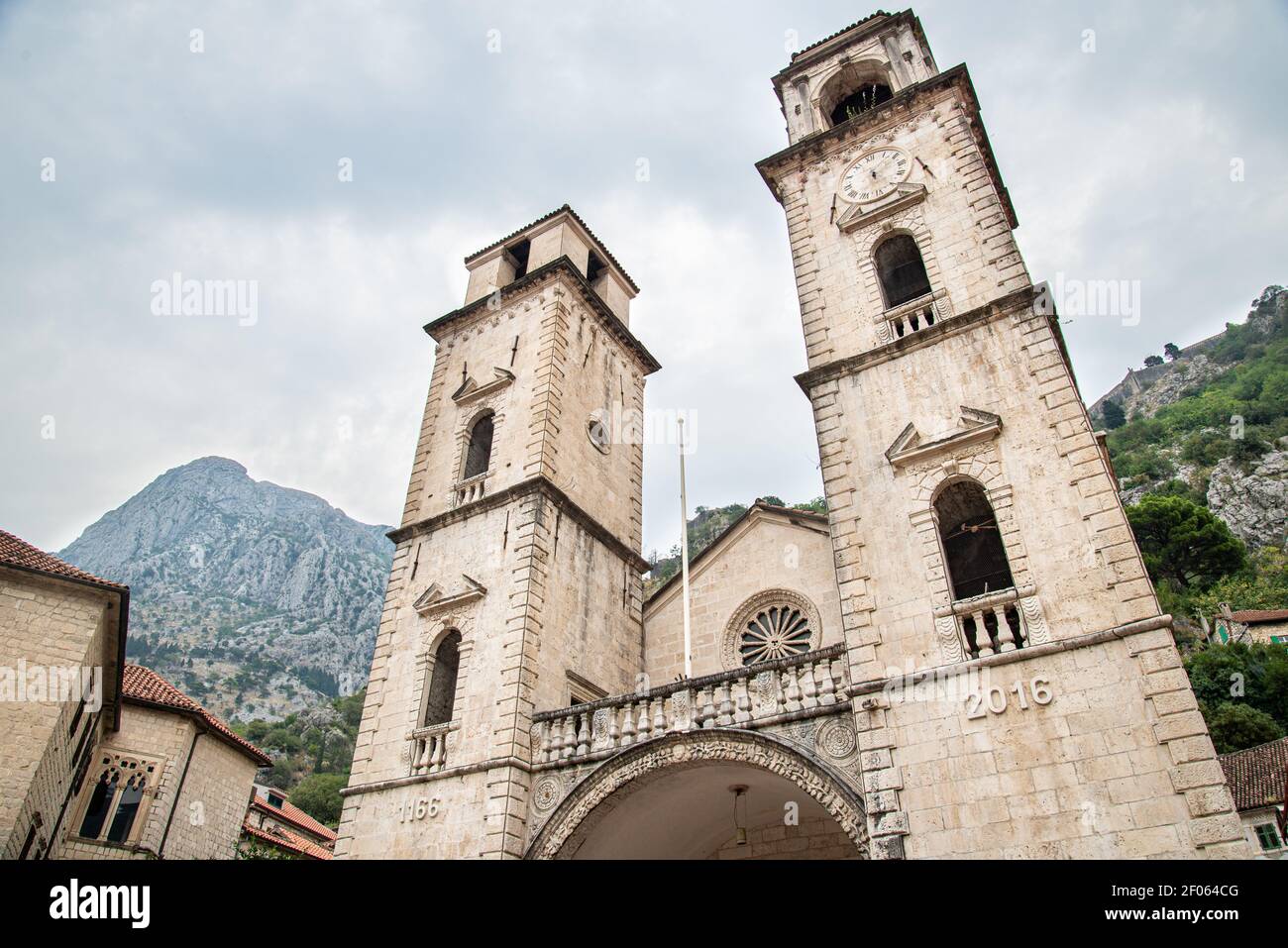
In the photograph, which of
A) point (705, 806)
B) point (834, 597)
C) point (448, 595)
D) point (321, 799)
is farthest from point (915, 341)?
point (321, 799)

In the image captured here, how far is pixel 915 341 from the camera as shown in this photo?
1366 cm

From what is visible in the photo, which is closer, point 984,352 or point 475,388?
point 984,352

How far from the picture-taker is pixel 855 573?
12.2m

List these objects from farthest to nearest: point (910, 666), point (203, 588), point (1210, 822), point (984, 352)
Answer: point (203, 588), point (984, 352), point (910, 666), point (1210, 822)

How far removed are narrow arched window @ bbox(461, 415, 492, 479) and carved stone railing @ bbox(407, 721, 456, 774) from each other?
231 inches

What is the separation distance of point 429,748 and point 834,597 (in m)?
8.01

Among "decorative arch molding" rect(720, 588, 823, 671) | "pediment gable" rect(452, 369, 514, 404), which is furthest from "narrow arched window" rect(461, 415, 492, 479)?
"decorative arch molding" rect(720, 588, 823, 671)

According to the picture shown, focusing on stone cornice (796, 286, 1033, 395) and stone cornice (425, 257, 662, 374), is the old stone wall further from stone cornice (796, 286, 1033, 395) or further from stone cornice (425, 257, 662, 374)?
stone cornice (796, 286, 1033, 395)

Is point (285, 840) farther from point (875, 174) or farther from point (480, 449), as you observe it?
point (875, 174)

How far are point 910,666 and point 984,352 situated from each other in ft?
17.1

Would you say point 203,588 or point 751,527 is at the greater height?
point 203,588
